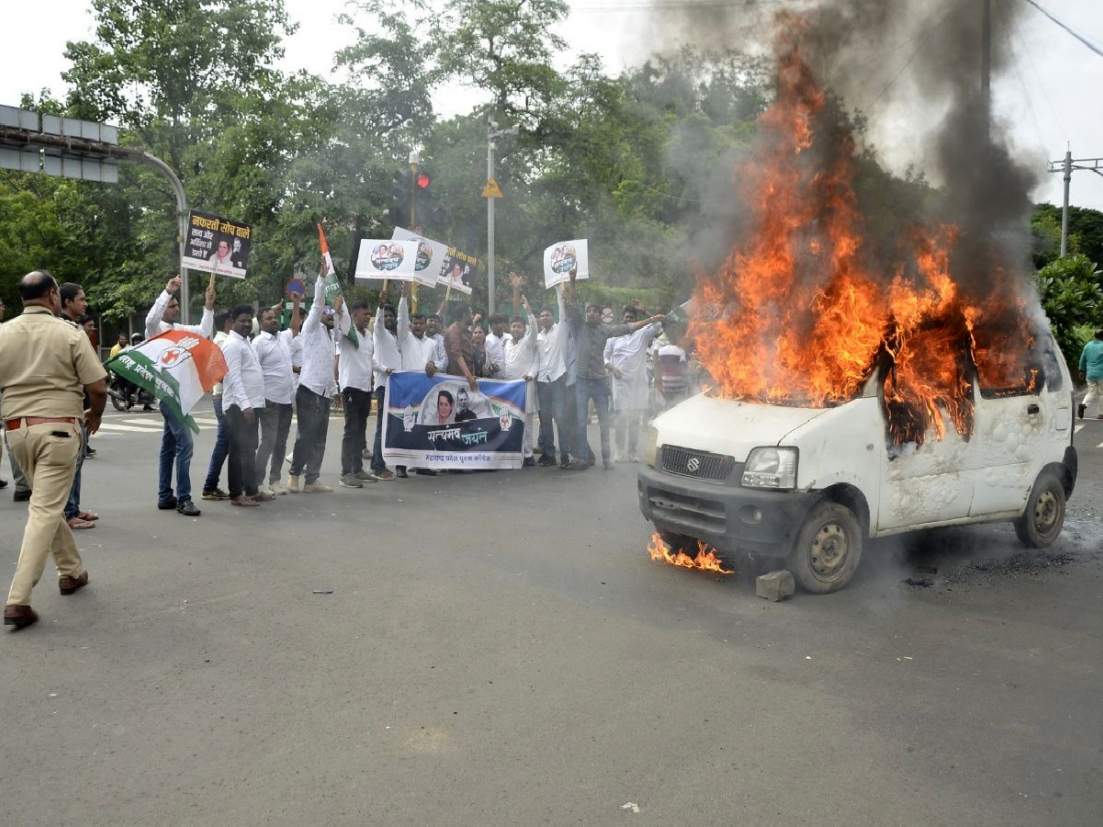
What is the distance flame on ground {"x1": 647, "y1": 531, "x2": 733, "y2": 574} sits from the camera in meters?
6.77

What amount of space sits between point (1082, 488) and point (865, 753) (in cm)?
820

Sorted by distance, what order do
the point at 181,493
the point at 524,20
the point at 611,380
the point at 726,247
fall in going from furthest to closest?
the point at 524,20 → the point at 611,380 → the point at 181,493 → the point at 726,247

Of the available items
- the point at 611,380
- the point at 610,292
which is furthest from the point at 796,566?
the point at 610,292

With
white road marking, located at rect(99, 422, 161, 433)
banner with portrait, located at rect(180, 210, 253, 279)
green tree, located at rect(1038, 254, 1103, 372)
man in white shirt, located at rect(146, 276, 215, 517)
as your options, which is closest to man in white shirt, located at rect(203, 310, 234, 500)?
man in white shirt, located at rect(146, 276, 215, 517)

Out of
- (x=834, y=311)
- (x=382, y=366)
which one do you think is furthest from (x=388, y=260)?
(x=834, y=311)

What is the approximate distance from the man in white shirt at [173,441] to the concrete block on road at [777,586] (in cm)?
507

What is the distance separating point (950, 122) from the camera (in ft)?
28.8

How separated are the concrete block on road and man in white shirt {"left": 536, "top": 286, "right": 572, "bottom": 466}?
19.3 feet

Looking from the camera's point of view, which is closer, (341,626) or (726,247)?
(341,626)

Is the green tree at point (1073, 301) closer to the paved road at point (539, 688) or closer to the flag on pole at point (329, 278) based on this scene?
the paved road at point (539, 688)

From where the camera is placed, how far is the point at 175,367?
8.16 m

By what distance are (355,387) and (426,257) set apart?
7.89ft

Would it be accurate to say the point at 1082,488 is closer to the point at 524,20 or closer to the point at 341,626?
the point at 341,626

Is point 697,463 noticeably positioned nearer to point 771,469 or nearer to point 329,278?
point 771,469
